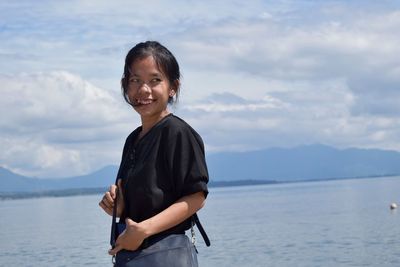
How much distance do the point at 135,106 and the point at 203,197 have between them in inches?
20.8

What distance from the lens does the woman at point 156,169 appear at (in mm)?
3418

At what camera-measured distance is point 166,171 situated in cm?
348

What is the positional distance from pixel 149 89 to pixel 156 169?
0.37 meters

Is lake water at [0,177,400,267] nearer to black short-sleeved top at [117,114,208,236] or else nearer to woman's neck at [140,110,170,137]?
woman's neck at [140,110,170,137]

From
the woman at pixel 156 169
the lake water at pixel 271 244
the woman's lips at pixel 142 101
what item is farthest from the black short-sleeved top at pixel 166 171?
the lake water at pixel 271 244

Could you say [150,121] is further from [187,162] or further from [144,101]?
[187,162]

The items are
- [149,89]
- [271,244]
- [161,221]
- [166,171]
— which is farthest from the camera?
[271,244]

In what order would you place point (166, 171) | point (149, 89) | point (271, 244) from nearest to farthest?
point (166, 171) < point (149, 89) < point (271, 244)

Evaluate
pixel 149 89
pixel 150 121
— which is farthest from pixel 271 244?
pixel 149 89

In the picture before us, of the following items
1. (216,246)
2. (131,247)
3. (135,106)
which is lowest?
(216,246)

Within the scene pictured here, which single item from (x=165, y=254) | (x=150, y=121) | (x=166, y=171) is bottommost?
(x=165, y=254)

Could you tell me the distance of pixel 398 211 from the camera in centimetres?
7044

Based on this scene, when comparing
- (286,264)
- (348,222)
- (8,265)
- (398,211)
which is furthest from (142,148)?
(398,211)

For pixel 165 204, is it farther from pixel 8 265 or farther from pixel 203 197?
pixel 8 265
